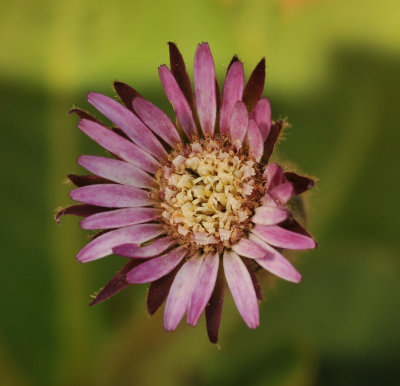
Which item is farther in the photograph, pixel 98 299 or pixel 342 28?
pixel 342 28

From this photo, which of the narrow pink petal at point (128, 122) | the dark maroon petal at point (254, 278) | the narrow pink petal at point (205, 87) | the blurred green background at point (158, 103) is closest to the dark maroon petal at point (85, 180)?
the narrow pink petal at point (128, 122)

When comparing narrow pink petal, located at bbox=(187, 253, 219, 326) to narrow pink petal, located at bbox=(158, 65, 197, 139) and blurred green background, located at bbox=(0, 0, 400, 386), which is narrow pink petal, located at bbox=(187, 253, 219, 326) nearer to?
narrow pink petal, located at bbox=(158, 65, 197, 139)

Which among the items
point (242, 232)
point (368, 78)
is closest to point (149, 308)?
point (242, 232)

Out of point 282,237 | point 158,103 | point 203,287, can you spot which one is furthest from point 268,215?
point 158,103

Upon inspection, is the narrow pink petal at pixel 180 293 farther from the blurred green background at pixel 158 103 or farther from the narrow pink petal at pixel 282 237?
the blurred green background at pixel 158 103

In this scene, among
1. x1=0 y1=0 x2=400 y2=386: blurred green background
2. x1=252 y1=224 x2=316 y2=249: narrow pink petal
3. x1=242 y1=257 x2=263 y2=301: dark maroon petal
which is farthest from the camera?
x1=0 y1=0 x2=400 y2=386: blurred green background

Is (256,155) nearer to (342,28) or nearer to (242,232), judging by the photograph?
(242,232)

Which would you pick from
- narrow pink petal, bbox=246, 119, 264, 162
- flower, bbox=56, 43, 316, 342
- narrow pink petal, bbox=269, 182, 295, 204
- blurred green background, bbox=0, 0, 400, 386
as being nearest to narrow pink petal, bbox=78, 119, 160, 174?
flower, bbox=56, 43, 316, 342
